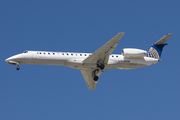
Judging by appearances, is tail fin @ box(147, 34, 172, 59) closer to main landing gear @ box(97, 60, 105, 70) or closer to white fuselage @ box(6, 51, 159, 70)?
white fuselage @ box(6, 51, 159, 70)

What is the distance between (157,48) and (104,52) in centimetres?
825

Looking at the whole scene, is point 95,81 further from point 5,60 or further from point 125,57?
point 5,60

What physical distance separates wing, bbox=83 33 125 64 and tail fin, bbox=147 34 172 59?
20.3ft

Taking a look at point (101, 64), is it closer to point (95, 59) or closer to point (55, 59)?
point (95, 59)

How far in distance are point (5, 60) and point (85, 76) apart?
33.2 ft

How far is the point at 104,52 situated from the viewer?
32344mm

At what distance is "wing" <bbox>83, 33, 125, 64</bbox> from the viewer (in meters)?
31.0

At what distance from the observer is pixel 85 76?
36.9m

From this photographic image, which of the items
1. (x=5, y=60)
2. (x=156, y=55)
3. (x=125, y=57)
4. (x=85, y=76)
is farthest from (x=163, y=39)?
(x=5, y=60)

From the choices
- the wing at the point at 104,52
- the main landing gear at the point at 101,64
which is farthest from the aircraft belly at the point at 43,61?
the main landing gear at the point at 101,64

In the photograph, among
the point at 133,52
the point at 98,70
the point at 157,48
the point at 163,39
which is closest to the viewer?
the point at 133,52

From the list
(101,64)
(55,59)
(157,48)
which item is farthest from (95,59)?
(157,48)

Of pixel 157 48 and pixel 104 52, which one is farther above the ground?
pixel 157 48

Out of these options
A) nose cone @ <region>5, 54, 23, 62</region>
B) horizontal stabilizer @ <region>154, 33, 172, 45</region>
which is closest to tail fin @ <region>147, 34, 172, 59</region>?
horizontal stabilizer @ <region>154, 33, 172, 45</region>
